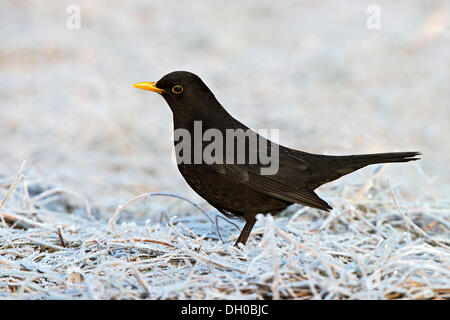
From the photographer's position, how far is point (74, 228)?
428 centimetres

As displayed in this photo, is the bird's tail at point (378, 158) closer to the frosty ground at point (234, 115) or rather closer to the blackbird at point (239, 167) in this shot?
the blackbird at point (239, 167)

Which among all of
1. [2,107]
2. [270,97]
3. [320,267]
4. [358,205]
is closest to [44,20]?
[2,107]

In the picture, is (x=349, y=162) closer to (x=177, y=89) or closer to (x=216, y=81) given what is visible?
(x=177, y=89)

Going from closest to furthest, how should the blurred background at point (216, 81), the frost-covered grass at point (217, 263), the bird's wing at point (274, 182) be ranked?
1. the frost-covered grass at point (217, 263)
2. the bird's wing at point (274, 182)
3. the blurred background at point (216, 81)

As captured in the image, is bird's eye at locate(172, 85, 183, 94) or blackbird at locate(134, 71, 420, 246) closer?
blackbird at locate(134, 71, 420, 246)

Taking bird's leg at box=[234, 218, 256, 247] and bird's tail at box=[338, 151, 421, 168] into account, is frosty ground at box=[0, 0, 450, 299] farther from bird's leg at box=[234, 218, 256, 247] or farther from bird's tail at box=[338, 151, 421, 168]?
bird's tail at box=[338, 151, 421, 168]

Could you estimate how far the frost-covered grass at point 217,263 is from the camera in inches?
107

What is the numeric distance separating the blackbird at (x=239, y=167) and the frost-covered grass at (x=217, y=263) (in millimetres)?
337

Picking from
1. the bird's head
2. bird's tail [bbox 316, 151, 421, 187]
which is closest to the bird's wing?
bird's tail [bbox 316, 151, 421, 187]

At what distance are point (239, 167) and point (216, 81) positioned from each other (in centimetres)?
528

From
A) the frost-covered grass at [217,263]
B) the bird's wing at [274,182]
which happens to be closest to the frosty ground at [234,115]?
the frost-covered grass at [217,263]

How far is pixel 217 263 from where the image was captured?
2.96 meters

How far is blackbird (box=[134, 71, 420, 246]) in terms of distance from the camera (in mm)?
3770

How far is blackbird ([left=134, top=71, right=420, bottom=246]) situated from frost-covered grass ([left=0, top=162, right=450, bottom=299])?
34 cm
